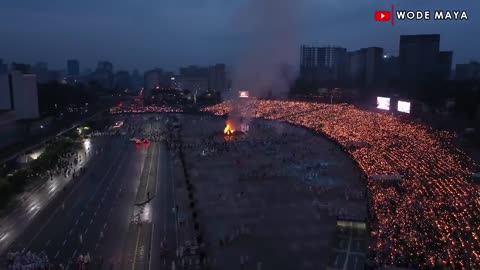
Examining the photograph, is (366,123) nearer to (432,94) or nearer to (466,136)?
(466,136)

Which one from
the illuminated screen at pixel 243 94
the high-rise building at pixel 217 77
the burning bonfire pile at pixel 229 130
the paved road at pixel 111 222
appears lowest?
the paved road at pixel 111 222

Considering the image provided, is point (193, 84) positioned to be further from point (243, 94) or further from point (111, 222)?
point (111, 222)

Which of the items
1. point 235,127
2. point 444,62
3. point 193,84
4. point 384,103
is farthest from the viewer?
point 193,84

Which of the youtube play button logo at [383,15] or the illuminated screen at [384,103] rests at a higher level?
the youtube play button logo at [383,15]

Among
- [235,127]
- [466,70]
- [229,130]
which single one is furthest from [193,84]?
[229,130]

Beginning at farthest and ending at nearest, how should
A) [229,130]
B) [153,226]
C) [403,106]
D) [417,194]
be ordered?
[229,130], [403,106], [417,194], [153,226]

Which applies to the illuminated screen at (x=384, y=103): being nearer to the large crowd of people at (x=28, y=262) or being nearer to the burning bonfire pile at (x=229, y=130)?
the burning bonfire pile at (x=229, y=130)

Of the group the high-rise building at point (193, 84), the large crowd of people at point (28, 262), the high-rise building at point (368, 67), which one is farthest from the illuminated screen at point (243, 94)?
the high-rise building at point (193, 84)
